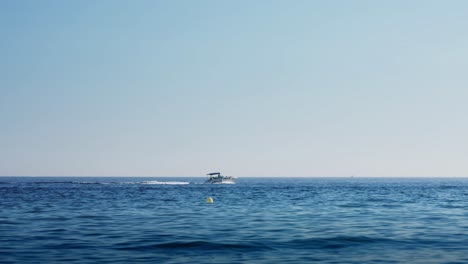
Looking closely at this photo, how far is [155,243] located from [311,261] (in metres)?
7.45

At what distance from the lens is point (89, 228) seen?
26.9m

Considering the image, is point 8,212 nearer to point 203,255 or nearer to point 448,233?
point 203,255

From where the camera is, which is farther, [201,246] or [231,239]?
[231,239]

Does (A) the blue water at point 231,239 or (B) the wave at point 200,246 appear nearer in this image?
(A) the blue water at point 231,239

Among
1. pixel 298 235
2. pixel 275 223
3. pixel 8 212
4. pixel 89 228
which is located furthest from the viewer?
pixel 8 212

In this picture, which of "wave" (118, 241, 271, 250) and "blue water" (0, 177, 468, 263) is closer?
"blue water" (0, 177, 468, 263)

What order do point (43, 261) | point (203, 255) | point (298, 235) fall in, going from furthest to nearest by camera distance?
point (298, 235) → point (203, 255) → point (43, 261)

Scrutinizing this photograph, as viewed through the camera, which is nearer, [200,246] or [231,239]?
[200,246]

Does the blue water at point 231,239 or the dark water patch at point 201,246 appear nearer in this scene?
the blue water at point 231,239

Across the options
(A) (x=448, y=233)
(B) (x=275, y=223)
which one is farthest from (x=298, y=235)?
(A) (x=448, y=233)

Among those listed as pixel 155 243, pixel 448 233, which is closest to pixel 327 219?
pixel 448 233

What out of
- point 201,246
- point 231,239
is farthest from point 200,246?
point 231,239

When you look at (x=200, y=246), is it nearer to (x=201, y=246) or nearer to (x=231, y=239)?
(x=201, y=246)

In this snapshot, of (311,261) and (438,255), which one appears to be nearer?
(311,261)
